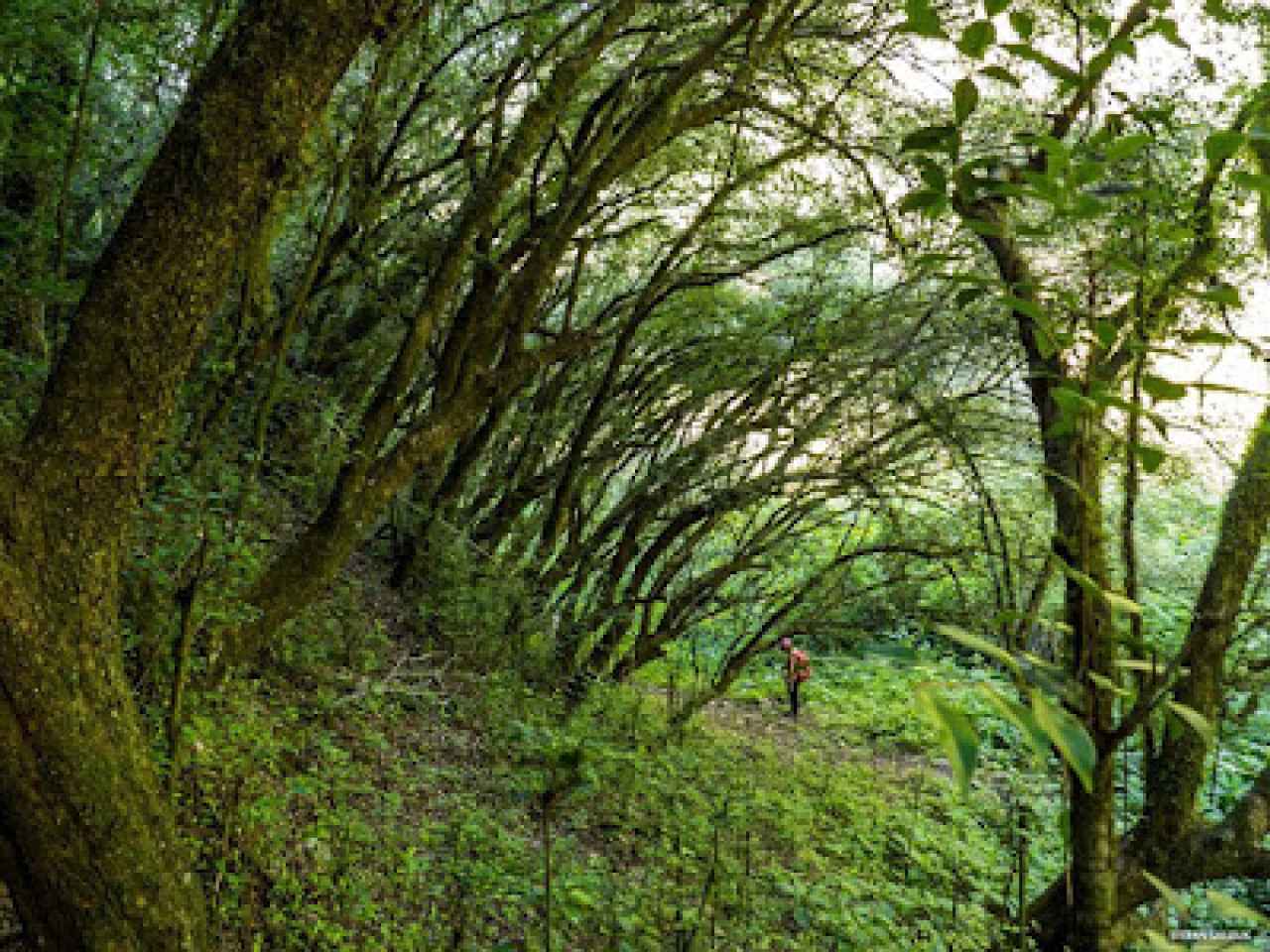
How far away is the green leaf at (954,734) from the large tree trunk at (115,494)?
159 cm

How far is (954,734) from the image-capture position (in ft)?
1.54

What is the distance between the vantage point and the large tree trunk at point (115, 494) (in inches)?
60.2

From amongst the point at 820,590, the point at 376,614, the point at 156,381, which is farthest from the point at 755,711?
the point at 156,381

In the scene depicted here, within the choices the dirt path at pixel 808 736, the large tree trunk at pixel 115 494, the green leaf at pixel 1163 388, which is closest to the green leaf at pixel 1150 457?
the green leaf at pixel 1163 388

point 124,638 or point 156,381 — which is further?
point 124,638

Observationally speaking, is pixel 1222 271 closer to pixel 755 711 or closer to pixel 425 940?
pixel 425 940

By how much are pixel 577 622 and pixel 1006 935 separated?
2581 millimetres

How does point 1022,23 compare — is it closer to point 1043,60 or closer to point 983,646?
point 1043,60

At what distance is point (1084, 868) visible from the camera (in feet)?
6.67

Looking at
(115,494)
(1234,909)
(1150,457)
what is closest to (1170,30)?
(1150,457)

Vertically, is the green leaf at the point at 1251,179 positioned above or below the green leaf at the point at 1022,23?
below

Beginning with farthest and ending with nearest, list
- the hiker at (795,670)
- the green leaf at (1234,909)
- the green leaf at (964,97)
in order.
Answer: the hiker at (795,670) < the green leaf at (964,97) < the green leaf at (1234,909)

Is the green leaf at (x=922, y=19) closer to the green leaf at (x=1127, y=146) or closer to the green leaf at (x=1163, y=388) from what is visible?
the green leaf at (x=1127, y=146)

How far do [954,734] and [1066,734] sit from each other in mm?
57
